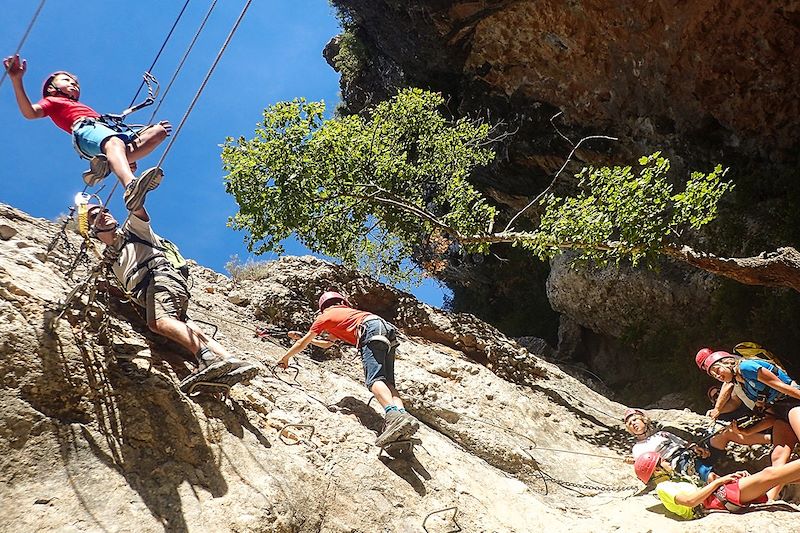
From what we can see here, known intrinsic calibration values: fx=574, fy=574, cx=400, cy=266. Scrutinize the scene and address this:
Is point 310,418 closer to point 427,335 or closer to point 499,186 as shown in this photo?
point 427,335

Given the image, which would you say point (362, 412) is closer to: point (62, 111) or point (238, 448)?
point (238, 448)

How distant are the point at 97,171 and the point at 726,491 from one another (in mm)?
6356

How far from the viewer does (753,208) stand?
43.9 feet

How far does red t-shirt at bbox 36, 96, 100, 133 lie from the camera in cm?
540

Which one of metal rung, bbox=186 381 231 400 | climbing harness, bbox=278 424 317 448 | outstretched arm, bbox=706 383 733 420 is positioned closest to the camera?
metal rung, bbox=186 381 231 400

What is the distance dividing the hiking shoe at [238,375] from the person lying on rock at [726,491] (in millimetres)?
4115

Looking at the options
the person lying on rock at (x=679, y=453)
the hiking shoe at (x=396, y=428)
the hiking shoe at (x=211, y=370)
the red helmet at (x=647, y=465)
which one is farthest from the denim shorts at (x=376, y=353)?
the person lying on rock at (x=679, y=453)

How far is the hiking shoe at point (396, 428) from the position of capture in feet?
18.4

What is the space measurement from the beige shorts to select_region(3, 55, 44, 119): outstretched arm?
1882 mm

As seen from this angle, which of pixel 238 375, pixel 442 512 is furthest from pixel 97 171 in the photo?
pixel 442 512

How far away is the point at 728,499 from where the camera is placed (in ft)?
17.0

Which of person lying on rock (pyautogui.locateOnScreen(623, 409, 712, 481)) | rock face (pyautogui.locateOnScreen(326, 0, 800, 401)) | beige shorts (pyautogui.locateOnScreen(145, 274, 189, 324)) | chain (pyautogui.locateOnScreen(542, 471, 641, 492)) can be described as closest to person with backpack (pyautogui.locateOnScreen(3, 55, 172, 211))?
beige shorts (pyautogui.locateOnScreen(145, 274, 189, 324))

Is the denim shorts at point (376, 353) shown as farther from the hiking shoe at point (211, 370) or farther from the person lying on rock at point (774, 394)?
the person lying on rock at point (774, 394)

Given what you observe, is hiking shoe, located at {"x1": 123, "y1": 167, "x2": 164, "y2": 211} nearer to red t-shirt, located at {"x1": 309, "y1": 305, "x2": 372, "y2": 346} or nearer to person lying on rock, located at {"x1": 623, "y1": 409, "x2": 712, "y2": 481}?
red t-shirt, located at {"x1": 309, "y1": 305, "x2": 372, "y2": 346}
